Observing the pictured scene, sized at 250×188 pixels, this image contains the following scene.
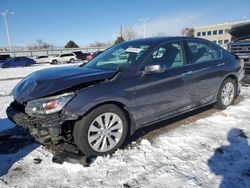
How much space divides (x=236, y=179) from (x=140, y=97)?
1.75m

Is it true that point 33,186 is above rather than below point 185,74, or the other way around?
below

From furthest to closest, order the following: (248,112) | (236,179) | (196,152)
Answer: (248,112) < (196,152) < (236,179)

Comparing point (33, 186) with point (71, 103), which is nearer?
point (33, 186)

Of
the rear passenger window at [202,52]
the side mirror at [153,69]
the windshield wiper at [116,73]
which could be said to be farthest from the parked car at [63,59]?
the side mirror at [153,69]

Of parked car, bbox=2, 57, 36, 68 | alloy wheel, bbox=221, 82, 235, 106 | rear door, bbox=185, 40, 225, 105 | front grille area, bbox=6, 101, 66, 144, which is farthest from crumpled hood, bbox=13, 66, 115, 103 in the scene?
parked car, bbox=2, 57, 36, 68

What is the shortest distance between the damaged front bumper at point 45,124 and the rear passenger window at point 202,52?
9.02 feet

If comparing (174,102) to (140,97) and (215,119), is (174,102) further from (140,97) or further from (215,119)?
(215,119)

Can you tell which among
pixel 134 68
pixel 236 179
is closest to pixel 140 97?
pixel 134 68

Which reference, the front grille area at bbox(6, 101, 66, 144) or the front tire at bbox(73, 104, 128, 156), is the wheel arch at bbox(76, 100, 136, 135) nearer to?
the front tire at bbox(73, 104, 128, 156)

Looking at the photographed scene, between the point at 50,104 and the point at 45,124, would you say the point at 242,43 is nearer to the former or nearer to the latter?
the point at 50,104

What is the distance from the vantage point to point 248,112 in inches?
221

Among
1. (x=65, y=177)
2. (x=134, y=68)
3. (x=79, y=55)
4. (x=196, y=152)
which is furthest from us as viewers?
(x=79, y=55)

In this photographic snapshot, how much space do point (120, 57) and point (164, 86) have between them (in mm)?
969

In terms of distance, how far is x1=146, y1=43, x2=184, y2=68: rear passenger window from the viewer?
14.5 ft
